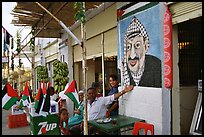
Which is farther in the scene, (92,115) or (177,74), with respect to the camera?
(92,115)

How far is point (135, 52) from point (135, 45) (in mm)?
152

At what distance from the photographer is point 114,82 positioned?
5.68 meters

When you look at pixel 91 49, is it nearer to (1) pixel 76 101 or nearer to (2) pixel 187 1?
(1) pixel 76 101

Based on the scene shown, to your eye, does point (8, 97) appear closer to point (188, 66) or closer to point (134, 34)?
point (134, 34)

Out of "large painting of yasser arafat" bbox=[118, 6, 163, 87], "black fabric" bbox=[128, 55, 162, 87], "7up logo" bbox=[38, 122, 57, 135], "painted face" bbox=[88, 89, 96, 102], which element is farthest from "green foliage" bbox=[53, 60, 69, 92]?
"black fabric" bbox=[128, 55, 162, 87]

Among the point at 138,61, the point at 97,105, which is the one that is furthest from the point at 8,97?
the point at 138,61

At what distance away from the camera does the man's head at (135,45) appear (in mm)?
4629

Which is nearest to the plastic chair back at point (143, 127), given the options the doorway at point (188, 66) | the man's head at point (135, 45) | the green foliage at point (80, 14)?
the doorway at point (188, 66)

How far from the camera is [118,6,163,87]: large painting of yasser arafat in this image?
4250mm

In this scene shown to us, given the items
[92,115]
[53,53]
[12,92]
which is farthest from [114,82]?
[53,53]

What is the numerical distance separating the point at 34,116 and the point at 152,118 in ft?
7.68

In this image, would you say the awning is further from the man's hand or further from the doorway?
the doorway

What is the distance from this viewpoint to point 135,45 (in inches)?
192

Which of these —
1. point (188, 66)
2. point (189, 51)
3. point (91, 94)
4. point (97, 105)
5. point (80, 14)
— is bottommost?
point (97, 105)
